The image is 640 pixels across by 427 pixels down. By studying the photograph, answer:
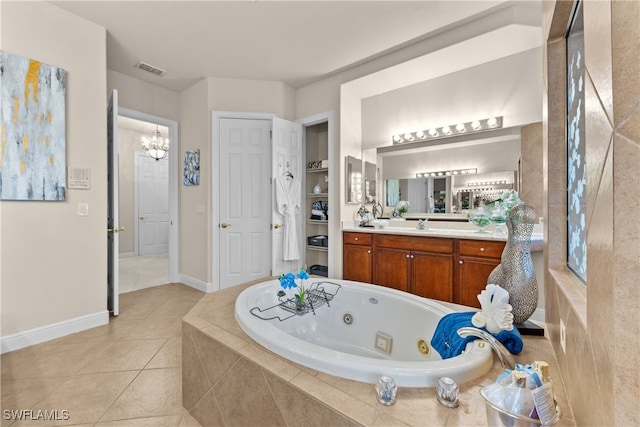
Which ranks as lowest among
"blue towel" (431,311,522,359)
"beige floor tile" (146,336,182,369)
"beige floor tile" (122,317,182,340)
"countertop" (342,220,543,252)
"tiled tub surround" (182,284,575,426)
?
"beige floor tile" (146,336,182,369)

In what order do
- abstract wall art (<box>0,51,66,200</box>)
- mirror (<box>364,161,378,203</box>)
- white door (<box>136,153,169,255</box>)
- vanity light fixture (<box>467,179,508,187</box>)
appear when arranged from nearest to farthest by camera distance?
abstract wall art (<box>0,51,66,200</box>)
vanity light fixture (<box>467,179,508,187</box>)
mirror (<box>364,161,378,203</box>)
white door (<box>136,153,169,255</box>)

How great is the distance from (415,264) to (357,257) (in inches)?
26.9

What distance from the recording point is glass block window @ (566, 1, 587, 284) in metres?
0.90

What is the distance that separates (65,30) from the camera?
7.83 feet

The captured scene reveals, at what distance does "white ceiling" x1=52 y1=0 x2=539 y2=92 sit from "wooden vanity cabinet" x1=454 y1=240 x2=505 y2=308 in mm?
1955

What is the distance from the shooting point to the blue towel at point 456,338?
47.0 inches

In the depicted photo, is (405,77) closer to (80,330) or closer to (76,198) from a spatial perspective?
(76,198)

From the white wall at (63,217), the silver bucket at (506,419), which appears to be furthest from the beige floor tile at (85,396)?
the silver bucket at (506,419)

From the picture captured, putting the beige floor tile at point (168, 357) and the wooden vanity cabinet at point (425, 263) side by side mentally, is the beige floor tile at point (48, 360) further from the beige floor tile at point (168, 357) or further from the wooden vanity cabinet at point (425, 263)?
the wooden vanity cabinet at point (425, 263)

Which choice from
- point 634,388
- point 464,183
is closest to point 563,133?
point 634,388

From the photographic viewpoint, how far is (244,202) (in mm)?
3605

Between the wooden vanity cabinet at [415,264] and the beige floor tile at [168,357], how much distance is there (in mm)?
1931

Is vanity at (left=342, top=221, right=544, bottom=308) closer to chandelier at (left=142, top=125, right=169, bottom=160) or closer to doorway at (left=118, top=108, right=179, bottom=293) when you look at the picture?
doorway at (left=118, top=108, right=179, bottom=293)

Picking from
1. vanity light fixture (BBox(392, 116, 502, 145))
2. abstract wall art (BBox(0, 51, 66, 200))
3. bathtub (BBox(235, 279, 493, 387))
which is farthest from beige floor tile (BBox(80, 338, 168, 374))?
vanity light fixture (BBox(392, 116, 502, 145))
